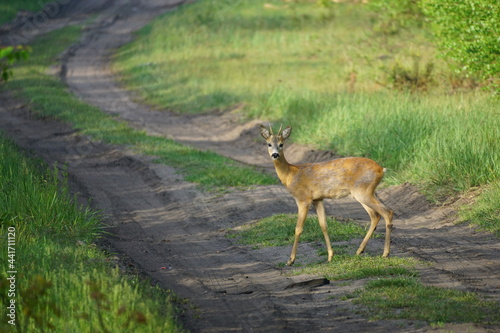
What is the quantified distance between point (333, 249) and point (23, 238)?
4.41m

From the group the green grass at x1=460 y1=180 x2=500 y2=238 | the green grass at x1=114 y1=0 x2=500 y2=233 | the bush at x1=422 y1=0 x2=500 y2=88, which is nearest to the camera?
the green grass at x1=460 y1=180 x2=500 y2=238

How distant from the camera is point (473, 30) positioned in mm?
16453

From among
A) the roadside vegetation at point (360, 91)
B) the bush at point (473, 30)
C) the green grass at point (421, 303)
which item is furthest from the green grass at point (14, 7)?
the green grass at point (421, 303)

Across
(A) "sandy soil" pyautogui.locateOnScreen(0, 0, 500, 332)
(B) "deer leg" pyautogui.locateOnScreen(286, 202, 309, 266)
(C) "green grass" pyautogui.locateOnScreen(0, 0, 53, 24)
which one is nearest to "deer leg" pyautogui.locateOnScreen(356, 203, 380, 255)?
(A) "sandy soil" pyautogui.locateOnScreen(0, 0, 500, 332)

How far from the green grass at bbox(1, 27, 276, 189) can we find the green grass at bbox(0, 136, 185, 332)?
5.06m

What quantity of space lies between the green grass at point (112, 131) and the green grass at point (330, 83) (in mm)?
3124

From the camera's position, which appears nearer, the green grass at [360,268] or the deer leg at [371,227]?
the green grass at [360,268]

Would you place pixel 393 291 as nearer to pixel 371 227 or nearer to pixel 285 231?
pixel 371 227

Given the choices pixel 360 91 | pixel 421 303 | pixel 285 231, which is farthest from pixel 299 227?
pixel 360 91

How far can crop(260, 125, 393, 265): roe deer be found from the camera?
10.4 m

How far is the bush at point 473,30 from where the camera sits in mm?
16297

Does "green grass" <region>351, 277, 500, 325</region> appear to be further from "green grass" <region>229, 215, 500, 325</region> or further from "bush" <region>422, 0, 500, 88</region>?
"bush" <region>422, 0, 500, 88</region>

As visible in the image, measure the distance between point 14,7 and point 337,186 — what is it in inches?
1728

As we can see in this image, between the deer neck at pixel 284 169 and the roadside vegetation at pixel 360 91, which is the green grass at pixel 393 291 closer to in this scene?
the roadside vegetation at pixel 360 91
